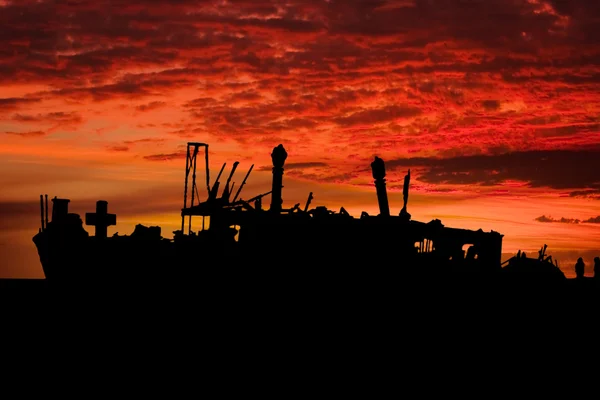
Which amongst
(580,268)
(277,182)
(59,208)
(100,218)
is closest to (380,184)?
(277,182)

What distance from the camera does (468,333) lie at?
3341 cm

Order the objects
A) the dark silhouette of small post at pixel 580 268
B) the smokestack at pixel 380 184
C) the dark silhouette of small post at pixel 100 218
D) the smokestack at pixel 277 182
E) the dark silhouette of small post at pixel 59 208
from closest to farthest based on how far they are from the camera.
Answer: the smokestack at pixel 277 182
the smokestack at pixel 380 184
the dark silhouette of small post at pixel 100 218
the dark silhouette of small post at pixel 59 208
the dark silhouette of small post at pixel 580 268

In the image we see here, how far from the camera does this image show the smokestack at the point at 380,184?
101 feet

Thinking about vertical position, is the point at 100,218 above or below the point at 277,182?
below

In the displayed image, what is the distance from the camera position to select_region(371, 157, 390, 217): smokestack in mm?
30875

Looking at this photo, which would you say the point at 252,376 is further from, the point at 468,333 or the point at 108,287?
the point at 468,333

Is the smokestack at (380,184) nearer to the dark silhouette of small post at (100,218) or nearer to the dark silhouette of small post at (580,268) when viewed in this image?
the dark silhouette of small post at (100,218)

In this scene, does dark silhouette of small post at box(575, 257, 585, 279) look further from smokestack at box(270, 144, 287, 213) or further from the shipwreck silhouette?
smokestack at box(270, 144, 287, 213)

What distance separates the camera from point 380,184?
102 feet

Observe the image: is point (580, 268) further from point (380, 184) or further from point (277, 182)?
point (277, 182)

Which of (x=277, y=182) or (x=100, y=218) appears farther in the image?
(x=100, y=218)

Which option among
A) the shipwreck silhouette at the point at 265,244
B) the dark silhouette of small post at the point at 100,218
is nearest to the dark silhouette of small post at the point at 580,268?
the shipwreck silhouette at the point at 265,244

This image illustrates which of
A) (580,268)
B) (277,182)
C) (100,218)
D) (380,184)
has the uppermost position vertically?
(380,184)

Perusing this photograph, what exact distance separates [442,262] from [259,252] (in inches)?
242
